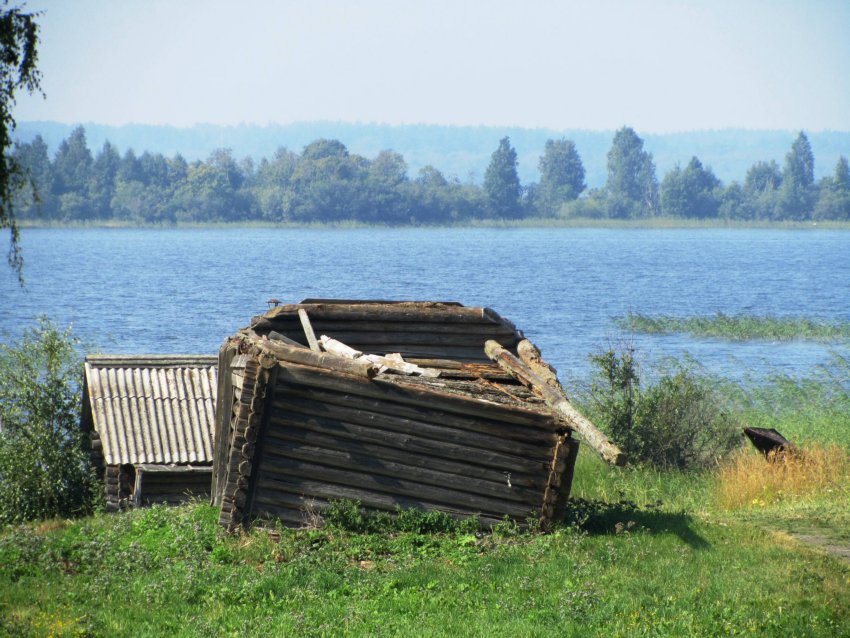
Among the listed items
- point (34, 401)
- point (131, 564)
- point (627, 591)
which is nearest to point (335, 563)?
point (131, 564)

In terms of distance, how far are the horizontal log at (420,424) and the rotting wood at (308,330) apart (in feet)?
5.97

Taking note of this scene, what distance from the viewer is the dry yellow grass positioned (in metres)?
17.6

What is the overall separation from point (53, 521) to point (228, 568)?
33.5 ft

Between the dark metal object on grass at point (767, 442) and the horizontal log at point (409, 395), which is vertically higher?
the horizontal log at point (409, 395)

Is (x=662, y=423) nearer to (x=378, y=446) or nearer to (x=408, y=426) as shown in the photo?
(x=408, y=426)

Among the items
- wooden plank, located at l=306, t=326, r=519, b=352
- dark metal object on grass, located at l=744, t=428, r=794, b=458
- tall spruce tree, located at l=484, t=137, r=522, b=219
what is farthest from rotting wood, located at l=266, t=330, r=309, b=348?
tall spruce tree, located at l=484, t=137, r=522, b=219

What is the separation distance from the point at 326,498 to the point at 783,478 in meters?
8.52

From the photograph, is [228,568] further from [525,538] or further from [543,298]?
[543,298]

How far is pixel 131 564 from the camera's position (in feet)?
41.9

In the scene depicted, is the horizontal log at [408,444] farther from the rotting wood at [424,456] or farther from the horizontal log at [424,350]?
the horizontal log at [424,350]

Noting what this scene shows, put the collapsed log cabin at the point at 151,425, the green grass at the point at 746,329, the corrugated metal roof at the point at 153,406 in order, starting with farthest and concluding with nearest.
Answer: the green grass at the point at 746,329
the corrugated metal roof at the point at 153,406
the collapsed log cabin at the point at 151,425

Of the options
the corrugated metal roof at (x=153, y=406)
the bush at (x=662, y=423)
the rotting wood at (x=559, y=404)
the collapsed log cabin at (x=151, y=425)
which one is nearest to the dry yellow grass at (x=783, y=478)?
the bush at (x=662, y=423)

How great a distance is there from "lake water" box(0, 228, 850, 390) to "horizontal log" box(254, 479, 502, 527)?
20.0 m

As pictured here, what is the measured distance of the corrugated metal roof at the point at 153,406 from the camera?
69.4ft
